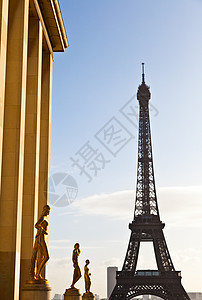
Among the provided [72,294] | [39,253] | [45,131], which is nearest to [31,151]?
[45,131]

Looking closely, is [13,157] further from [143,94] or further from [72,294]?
[143,94]

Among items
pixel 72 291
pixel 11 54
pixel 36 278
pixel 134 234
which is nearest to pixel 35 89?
pixel 11 54

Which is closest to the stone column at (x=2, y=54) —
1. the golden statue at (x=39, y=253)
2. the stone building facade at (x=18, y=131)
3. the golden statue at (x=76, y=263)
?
the stone building facade at (x=18, y=131)

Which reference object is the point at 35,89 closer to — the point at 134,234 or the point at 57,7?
the point at 57,7

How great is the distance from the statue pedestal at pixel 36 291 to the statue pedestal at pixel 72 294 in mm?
13218

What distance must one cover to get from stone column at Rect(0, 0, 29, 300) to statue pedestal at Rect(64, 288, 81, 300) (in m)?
10.4

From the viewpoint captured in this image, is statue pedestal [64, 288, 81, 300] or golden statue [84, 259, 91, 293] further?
golden statue [84, 259, 91, 293]

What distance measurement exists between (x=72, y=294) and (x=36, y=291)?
1364 cm

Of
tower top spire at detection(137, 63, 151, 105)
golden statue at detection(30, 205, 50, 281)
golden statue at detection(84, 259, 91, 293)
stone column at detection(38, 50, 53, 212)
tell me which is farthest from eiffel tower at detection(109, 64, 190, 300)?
golden statue at detection(30, 205, 50, 281)

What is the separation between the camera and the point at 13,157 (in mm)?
22000

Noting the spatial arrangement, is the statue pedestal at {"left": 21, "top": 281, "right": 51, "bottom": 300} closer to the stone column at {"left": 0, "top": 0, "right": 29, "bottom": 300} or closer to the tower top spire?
the stone column at {"left": 0, "top": 0, "right": 29, "bottom": 300}

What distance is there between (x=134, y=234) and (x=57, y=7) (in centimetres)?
6796

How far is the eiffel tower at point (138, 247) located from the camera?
3428 inches

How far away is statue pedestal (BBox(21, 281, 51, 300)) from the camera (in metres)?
18.7
